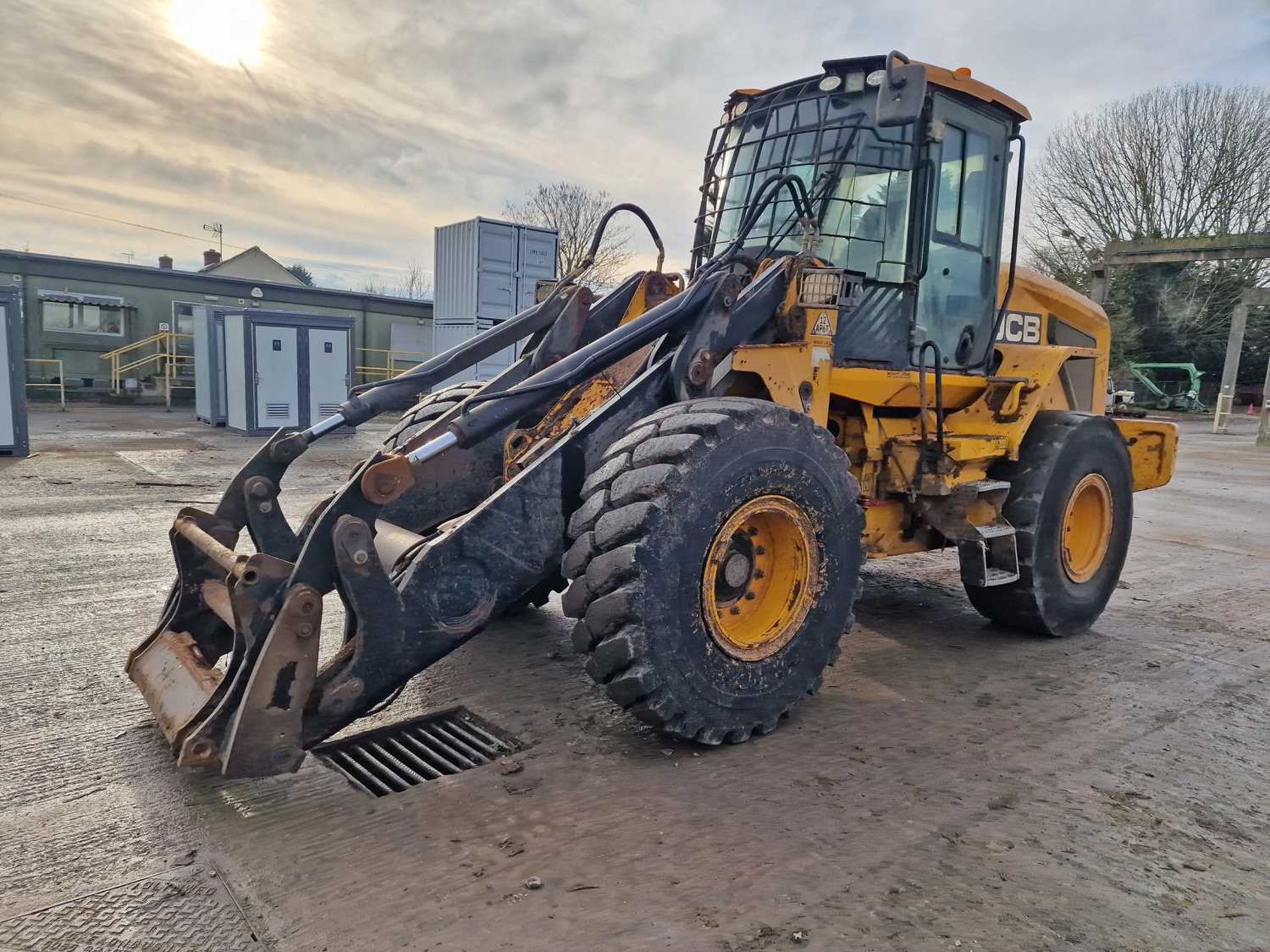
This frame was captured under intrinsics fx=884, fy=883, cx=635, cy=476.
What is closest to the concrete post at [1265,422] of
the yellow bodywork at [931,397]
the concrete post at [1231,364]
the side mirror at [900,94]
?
the concrete post at [1231,364]

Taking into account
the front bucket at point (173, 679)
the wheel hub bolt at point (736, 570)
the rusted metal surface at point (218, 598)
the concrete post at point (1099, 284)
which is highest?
the concrete post at point (1099, 284)

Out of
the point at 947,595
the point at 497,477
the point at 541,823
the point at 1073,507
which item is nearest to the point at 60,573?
the point at 497,477

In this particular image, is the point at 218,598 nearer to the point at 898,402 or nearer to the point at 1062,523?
the point at 898,402

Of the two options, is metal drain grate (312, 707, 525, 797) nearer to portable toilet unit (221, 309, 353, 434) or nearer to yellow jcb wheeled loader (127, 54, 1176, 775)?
yellow jcb wheeled loader (127, 54, 1176, 775)

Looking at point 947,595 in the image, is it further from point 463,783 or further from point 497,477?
point 463,783

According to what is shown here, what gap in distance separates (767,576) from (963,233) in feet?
8.20

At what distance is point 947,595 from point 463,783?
4.19m

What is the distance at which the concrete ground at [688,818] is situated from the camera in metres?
2.42

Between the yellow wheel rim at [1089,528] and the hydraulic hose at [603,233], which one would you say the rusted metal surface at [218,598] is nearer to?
the hydraulic hose at [603,233]

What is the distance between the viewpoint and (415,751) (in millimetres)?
3465

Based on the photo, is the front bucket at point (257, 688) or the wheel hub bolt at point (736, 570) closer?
the front bucket at point (257, 688)

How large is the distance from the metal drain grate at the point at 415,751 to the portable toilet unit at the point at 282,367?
43.4 feet

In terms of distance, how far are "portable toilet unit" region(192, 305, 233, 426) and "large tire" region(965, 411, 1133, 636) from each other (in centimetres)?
1604

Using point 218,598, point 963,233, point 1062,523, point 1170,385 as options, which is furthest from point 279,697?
point 1170,385
